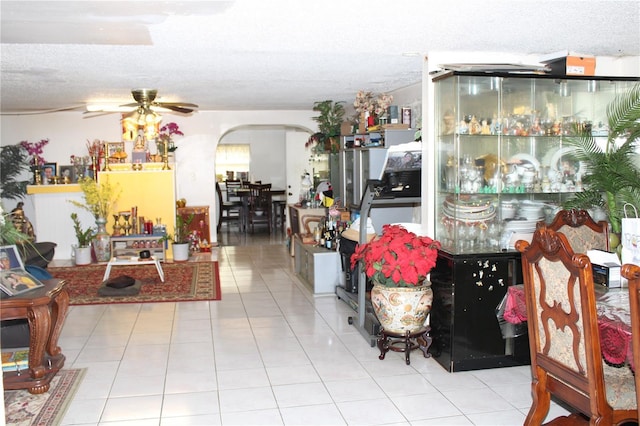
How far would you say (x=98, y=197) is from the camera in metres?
8.25

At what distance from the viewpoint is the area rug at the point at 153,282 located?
20.4 ft

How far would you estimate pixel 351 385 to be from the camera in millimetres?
3791

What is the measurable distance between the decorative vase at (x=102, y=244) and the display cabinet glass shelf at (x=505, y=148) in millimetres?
5404

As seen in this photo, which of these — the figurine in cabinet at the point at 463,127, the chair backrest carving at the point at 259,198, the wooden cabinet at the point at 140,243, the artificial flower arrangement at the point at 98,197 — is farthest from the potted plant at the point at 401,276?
the chair backrest carving at the point at 259,198

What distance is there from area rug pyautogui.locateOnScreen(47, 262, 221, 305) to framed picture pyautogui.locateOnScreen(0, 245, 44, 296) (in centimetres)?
175

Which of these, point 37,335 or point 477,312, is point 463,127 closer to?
point 477,312

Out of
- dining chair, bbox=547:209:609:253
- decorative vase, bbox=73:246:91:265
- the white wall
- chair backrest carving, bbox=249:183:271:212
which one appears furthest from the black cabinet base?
chair backrest carving, bbox=249:183:271:212

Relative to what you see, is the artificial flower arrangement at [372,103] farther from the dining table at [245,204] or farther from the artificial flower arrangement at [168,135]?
the dining table at [245,204]

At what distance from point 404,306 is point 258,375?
109 centimetres

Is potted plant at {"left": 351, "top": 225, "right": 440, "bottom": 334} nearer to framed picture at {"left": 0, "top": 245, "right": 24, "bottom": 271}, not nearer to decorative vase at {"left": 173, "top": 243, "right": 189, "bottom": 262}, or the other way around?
framed picture at {"left": 0, "top": 245, "right": 24, "bottom": 271}

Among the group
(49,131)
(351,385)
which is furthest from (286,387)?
(49,131)

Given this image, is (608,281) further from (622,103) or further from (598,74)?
(598,74)

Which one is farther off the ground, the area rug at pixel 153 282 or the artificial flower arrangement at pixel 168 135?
the artificial flower arrangement at pixel 168 135

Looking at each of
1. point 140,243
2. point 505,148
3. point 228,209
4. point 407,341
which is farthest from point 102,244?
point 505,148
